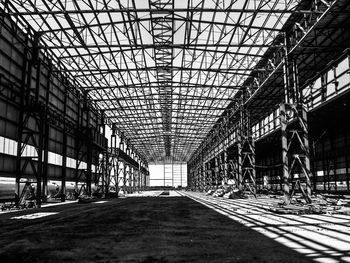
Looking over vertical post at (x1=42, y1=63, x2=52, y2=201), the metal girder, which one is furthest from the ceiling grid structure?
vertical post at (x1=42, y1=63, x2=52, y2=201)

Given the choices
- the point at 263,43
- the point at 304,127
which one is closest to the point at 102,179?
the point at 263,43

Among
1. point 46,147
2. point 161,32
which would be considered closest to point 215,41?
point 161,32

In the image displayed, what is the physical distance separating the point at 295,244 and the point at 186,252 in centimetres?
279

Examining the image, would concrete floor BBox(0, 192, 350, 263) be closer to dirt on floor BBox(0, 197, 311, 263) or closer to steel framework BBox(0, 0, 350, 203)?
dirt on floor BBox(0, 197, 311, 263)

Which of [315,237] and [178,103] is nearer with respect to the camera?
[315,237]

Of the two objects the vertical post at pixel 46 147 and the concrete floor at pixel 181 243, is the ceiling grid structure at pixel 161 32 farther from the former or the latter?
the concrete floor at pixel 181 243

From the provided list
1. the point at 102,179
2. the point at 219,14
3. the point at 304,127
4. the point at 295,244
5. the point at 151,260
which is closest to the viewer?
the point at 151,260

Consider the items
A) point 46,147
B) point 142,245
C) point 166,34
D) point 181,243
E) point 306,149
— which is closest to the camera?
point 142,245

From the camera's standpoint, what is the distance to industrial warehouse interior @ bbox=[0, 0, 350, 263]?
28.5ft

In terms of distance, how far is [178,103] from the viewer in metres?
42.9

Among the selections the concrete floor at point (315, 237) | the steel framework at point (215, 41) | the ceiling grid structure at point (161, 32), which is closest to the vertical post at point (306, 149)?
the steel framework at point (215, 41)

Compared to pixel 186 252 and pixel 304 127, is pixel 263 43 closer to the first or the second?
pixel 304 127

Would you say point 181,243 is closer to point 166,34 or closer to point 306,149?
point 306,149

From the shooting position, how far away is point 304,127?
19.6m
